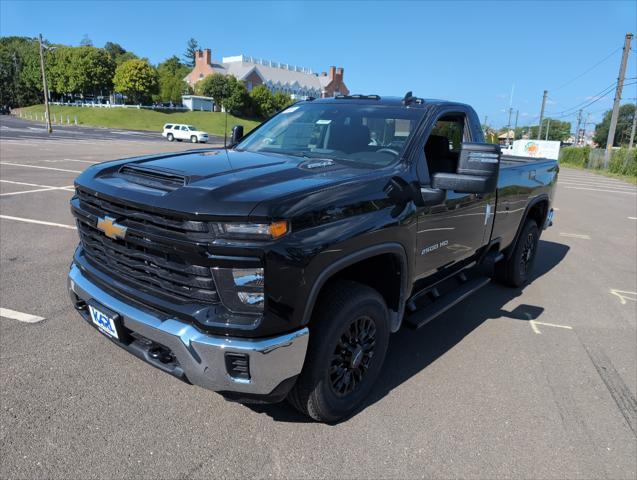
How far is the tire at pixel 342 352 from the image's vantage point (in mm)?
2604

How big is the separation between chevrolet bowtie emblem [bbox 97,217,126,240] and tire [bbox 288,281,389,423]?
1127 millimetres

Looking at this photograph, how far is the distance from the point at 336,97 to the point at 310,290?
2.56 m

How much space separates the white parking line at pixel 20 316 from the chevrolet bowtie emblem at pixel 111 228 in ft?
6.12

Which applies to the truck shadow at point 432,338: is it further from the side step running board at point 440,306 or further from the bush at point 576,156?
the bush at point 576,156

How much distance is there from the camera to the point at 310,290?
7.81 ft

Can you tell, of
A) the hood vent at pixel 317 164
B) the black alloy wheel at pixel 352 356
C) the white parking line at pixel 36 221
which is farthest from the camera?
the white parking line at pixel 36 221

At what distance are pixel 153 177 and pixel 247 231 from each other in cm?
85

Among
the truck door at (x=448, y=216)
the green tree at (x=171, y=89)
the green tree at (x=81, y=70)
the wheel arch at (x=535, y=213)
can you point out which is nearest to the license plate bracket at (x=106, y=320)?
A: the truck door at (x=448, y=216)

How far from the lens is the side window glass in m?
3.86

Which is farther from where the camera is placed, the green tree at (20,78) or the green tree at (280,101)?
the green tree at (20,78)

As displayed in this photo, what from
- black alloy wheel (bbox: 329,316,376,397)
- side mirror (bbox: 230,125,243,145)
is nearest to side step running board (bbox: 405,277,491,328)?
black alloy wheel (bbox: 329,316,376,397)

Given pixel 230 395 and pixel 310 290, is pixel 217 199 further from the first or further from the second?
pixel 230 395

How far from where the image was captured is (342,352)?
9.30ft

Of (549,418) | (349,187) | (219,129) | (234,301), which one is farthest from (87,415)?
(219,129)
